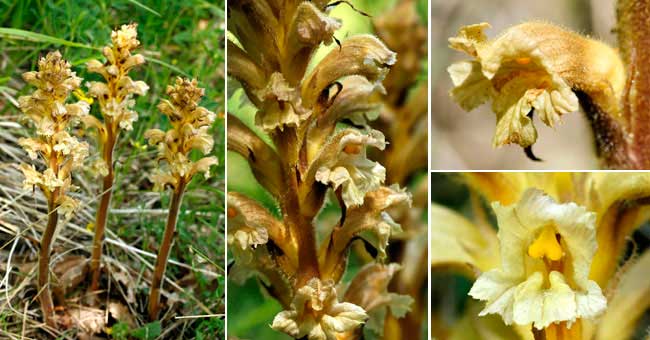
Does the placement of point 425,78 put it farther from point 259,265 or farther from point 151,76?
point 151,76

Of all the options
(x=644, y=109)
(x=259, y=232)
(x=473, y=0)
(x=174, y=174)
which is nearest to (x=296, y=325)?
(x=259, y=232)

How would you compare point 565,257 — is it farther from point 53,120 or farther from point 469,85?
point 53,120

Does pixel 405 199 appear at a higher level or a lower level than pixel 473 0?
lower

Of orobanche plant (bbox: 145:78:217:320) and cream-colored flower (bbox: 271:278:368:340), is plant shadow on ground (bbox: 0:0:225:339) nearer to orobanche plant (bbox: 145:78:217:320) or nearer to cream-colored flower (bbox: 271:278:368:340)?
orobanche plant (bbox: 145:78:217:320)

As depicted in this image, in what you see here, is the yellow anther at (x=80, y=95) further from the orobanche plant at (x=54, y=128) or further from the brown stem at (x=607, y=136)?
the brown stem at (x=607, y=136)

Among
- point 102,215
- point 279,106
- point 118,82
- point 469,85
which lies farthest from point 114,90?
point 469,85

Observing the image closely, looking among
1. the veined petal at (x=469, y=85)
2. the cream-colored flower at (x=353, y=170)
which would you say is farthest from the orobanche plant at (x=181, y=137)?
the veined petal at (x=469, y=85)
